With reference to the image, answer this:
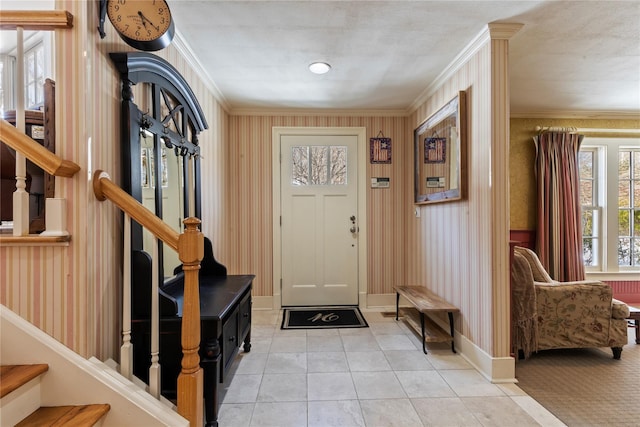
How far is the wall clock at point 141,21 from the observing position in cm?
135

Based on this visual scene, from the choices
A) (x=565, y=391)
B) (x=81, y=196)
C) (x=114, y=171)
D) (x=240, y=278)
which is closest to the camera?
(x=81, y=196)

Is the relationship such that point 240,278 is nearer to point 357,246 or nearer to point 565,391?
point 357,246

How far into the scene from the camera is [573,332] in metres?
2.44

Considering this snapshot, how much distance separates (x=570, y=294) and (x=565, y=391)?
78 cm

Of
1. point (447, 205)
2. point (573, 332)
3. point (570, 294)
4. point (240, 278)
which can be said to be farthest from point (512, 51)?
point (240, 278)

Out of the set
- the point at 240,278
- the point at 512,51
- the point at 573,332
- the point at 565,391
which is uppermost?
the point at 512,51

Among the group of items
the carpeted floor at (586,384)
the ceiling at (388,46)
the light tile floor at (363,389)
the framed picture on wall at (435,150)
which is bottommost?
the carpeted floor at (586,384)

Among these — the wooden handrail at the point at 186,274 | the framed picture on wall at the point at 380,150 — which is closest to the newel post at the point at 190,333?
the wooden handrail at the point at 186,274

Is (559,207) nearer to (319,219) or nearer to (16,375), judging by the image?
(319,219)

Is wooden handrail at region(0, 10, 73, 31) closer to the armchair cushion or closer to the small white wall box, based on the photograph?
the small white wall box

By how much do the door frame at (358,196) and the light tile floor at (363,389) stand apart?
3.21 feet

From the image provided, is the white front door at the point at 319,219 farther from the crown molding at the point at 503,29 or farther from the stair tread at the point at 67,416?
the stair tread at the point at 67,416

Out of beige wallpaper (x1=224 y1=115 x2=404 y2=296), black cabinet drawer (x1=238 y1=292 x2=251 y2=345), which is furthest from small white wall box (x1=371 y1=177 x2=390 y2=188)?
black cabinet drawer (x1=238 y1=292 x2=251 y2=345)

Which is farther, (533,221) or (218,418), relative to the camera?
(533,221)
